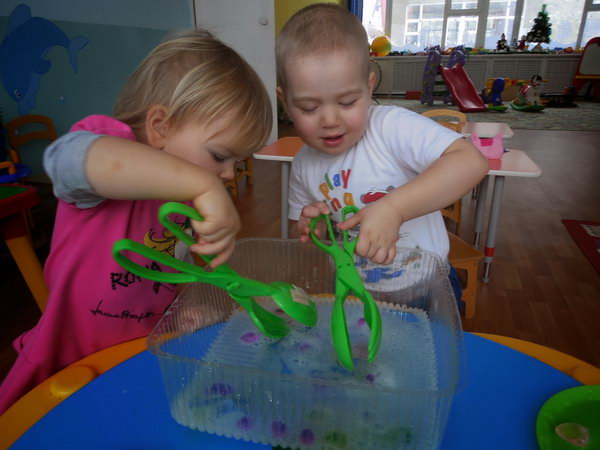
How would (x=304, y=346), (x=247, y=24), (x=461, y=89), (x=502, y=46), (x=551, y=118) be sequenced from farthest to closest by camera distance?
(x=502, y=46) → (x=461, y=89) → (x=551, y=118) → (x=247, y=24) → (x=304, y=346)

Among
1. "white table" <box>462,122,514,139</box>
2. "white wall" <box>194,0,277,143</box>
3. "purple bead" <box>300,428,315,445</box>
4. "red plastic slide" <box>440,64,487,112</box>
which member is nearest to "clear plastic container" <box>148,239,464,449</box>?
"purple bead" <box>300,428,315,445</box>

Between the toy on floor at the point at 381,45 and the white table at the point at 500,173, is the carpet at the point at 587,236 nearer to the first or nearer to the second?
the white table at the point at 500,173

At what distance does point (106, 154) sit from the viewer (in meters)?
0.40

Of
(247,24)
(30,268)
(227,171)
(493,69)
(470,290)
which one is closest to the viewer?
(227,171)

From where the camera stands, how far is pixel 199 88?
0.53m

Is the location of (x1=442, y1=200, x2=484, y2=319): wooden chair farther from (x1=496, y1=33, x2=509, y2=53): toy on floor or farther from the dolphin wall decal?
(x1=496, y1=33, x2=509, y2=53): toy on floor

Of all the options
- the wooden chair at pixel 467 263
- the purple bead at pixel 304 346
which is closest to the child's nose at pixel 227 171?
the purple bead at pixel 304 346

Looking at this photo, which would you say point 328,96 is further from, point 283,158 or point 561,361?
point 283,158

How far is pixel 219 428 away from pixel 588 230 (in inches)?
87.1

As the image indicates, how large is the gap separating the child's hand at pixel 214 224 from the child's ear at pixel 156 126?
8.0 inches

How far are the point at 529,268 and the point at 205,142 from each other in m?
1.61

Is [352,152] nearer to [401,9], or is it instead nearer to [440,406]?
[440,406]

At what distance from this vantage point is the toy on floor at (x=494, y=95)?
5.90 metres

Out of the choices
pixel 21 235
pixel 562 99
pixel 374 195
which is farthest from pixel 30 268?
pixel 562 99
